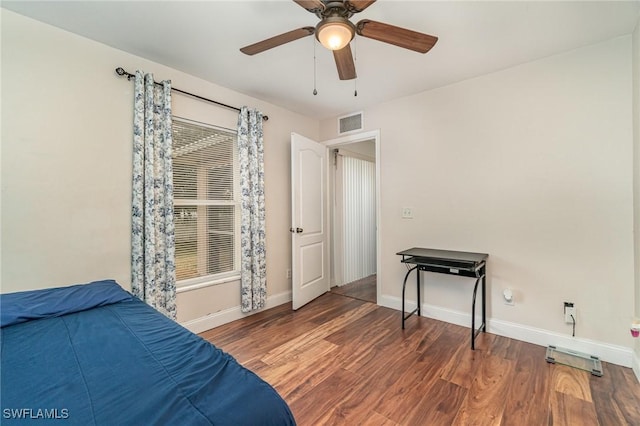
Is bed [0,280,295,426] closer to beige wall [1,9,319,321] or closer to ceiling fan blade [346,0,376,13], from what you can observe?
beige wall [1,9,319,321]

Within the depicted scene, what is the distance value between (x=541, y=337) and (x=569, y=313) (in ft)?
1.05

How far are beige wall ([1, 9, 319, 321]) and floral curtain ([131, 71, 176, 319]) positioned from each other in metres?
0.10

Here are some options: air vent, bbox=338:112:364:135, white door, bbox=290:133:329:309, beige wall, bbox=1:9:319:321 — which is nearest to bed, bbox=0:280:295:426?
beige wall, bbox=1:9:319:321

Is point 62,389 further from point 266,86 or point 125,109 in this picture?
point 266,86

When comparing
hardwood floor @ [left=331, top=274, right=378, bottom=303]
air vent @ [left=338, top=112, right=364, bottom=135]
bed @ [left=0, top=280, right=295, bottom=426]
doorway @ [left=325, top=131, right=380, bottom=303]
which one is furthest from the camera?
doorway @ [left=325, top=131, right=380, bottom=303]

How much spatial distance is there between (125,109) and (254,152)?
1234 millimetres

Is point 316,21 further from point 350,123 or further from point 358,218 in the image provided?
point 358,218

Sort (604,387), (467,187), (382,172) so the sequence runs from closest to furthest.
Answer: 1. (604,387)
2. (467,187)
3. (382,172)

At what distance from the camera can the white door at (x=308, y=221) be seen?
342 centimetres

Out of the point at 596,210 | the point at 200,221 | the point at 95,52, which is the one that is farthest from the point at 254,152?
the point at 596,210

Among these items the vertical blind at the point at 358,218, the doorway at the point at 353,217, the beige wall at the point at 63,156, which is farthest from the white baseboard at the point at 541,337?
the beige wall at the point at 63,156

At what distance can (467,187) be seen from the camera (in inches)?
114

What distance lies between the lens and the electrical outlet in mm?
2342

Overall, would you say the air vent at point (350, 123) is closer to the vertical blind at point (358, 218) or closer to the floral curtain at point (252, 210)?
the vertical blind at point (358, 218)
